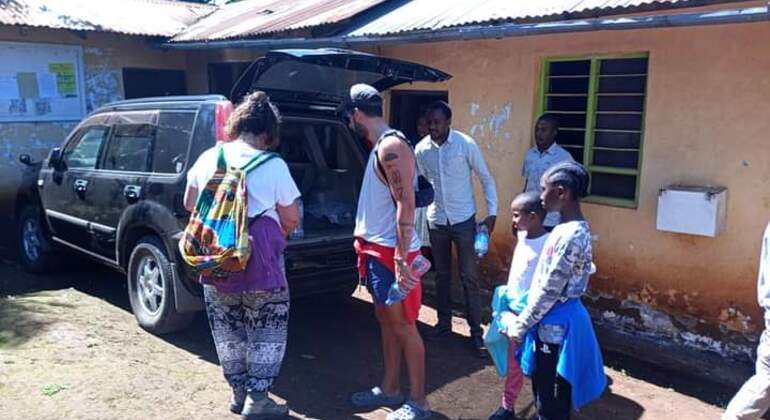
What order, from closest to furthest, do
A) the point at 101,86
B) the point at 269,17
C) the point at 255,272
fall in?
the point at 255,272
the point at 269,17
the point at 101,86

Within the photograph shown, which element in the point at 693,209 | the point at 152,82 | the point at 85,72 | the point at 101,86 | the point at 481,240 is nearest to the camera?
the point at 481,240

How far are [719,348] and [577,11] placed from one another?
2.63m

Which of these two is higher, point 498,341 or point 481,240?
point 481,240

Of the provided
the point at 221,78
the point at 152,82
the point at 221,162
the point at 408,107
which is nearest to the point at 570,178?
the point at 221,162

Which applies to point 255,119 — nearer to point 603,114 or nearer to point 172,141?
point 172,141

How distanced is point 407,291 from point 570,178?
1.03 meters

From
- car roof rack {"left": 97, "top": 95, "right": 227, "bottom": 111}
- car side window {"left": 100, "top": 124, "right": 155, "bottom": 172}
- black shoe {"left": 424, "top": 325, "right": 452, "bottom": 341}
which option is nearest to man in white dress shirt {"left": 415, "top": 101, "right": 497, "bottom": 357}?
black shoe {"left": 424, "top": 325, "right": 452, "bottom": 341}

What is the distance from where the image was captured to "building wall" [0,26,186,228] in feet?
27.6

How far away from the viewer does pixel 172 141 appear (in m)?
4.48

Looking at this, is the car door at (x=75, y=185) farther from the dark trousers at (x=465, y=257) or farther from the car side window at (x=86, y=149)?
the dark trousers at (x=465, y=257)

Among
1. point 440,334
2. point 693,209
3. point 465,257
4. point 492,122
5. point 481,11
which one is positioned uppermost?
point 481,11

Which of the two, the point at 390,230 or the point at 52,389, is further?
the point at 52,389

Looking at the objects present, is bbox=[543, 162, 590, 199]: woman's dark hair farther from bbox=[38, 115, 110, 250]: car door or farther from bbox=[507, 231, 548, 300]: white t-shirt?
bbox=[38, 115, 110, 250]: car door

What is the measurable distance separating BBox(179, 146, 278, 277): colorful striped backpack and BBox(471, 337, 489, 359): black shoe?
6.72 ft
